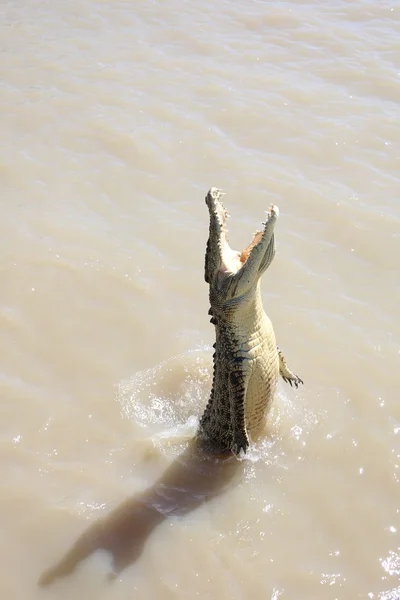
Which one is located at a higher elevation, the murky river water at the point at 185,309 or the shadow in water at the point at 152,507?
the murky river water at the point at 185,309

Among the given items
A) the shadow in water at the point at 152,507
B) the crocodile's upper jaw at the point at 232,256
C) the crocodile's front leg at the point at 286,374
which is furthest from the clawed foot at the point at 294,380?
the crocodile's upper jaw at the point at 232,256

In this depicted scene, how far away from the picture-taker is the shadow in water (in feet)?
11.7

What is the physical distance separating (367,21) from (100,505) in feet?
26.2

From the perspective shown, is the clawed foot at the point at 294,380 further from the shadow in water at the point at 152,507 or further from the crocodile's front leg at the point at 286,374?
the shadow in water at the point at 152,507

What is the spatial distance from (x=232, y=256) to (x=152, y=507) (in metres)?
1.55

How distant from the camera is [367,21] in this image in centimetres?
920

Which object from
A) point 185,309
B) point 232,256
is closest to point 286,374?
point 232,256

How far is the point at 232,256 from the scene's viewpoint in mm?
3723

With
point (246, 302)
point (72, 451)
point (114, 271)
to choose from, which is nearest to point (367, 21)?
point (114, 271)

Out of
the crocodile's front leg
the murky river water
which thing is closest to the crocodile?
the crocodile's front leg

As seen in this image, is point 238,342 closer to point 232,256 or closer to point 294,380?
point 232,256

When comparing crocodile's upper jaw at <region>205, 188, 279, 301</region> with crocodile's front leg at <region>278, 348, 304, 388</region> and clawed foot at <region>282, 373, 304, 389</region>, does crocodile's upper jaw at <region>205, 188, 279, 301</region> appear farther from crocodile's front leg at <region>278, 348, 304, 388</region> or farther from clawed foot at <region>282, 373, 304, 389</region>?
clawed foot at <region>282, 373, 304, 389</region>

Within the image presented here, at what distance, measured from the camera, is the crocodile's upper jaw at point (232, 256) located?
3.43 meters

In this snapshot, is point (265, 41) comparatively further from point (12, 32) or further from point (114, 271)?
point (114, 271)
